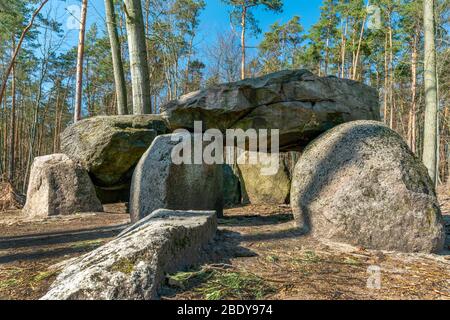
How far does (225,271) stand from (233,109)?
9.70 ft

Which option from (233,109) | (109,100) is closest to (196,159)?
(233,109)

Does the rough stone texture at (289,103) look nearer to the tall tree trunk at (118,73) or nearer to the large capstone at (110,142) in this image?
the large capstone at (110,142)

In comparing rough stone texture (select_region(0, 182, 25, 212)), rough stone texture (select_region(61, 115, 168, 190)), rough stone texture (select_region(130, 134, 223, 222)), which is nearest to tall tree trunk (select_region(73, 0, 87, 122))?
rough stone texture (select_region(0, 182, 25, 212))

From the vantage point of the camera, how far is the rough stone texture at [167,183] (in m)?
4.18

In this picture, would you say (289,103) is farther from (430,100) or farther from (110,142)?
(430,100)

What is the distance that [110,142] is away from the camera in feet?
19.4

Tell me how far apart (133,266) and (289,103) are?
11.8 ft

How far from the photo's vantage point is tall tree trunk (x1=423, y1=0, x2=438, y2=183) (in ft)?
23.0

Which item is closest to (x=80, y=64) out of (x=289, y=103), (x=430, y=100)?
(x=289, y=103)

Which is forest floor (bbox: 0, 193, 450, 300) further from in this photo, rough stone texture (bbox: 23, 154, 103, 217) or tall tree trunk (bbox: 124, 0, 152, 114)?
tall tree trunk (bbox: 124, 0, 152, 114)

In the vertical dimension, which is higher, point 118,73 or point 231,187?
point 118,73

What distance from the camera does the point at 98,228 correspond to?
4258 mm

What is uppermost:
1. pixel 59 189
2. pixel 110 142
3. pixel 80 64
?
pixel 80 64

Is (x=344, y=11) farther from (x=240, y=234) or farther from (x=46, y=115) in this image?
(x=46, y=115)
